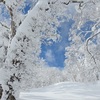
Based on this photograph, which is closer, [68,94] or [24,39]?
[24,39]

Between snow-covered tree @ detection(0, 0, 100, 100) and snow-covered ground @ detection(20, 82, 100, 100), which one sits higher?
snow-covered tree @ detection(0, 0, 100, 100)

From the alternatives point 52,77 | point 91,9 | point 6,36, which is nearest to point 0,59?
point 6,36

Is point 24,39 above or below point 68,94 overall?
above

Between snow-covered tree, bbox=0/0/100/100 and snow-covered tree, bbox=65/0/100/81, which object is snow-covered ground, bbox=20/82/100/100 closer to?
snow-covered tree, bbox=65/0/100/81

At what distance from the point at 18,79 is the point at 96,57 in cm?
577

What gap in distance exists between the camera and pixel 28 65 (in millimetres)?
7910

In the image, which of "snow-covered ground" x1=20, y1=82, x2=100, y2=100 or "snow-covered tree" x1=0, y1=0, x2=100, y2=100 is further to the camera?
"snow-covered ground" x1=20, y1=82, x2=100, y2=100

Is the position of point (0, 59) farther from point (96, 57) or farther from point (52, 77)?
point (52, 77)

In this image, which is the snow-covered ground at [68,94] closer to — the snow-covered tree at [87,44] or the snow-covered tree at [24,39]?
the snow-covered tree at [87,44]

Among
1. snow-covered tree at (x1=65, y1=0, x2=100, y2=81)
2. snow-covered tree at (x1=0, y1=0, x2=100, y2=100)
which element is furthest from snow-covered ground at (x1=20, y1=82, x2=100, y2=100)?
snow-covered tree at (x1=0, y1=0, x2=100, y2=100)

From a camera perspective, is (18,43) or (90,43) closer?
(18,43)

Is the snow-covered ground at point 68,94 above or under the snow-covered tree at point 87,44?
under

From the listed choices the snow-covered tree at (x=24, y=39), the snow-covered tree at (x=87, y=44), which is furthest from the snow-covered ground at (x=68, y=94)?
the snow-covered tree at (x=24, y=39)

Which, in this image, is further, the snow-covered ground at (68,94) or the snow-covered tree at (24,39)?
the snow-covered ground at (68,94)
